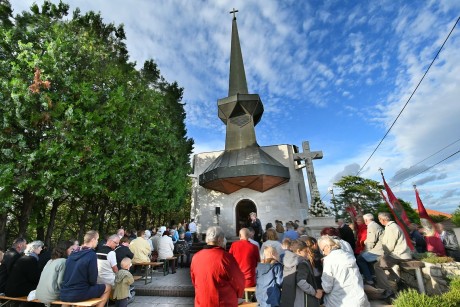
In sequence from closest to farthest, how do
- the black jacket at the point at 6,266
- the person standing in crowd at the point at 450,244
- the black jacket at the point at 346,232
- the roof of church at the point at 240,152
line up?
the black jacket at the point at 6,266
the person standing in crowd at the point at 450,244
the black jacket at the point at 346,232
the roof of church at the point at 240,152

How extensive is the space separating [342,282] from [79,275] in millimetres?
4380

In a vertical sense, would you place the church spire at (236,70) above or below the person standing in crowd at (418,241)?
above

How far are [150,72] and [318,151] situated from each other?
44.0ft

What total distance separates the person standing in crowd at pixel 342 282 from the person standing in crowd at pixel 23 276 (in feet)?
19.4

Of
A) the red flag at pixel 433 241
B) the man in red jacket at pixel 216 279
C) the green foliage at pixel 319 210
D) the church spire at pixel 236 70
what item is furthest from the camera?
the church spire at pixel 236 70

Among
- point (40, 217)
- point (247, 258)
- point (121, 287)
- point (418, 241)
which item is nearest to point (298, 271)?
point (247, 258)

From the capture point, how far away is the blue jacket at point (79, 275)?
4.12 meters

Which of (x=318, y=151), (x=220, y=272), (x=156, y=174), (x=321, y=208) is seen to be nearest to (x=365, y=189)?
(x=318, y=151)

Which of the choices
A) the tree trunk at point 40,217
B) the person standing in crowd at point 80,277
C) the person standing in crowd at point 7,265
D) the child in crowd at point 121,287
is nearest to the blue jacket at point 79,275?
the person standing in crowd at point 80,277

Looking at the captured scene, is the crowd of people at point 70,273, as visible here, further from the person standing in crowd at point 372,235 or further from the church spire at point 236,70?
the church spire at point 236,70

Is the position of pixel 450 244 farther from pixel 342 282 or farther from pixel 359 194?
pixel 359 194

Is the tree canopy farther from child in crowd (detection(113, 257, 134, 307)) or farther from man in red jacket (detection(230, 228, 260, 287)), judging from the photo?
man in red jacket (detection(230, 228, 260, 287))

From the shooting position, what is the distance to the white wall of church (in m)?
16.6

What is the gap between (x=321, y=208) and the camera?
1300 centimetres
